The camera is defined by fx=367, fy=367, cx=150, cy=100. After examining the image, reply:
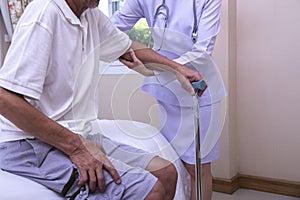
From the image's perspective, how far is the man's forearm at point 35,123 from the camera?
920 millimetres

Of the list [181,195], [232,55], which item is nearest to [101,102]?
[181,195]

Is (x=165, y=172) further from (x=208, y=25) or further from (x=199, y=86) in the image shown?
(x=208, y=25)

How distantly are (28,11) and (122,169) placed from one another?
50 centimetres

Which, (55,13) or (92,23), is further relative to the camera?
(92,23)

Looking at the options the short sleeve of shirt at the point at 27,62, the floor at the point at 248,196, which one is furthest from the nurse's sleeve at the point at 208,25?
the floor at the point at 248,196

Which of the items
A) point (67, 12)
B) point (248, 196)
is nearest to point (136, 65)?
point (67, 12)

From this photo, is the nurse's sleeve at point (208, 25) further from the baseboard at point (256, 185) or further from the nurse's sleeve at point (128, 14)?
the baseboard at point (256, 185)

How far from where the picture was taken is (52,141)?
3.25ft

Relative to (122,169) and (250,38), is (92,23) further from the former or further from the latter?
(250,38)

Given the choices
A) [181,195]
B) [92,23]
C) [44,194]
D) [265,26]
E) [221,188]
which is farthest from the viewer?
[221,188]

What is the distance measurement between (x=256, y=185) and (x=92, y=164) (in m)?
1.62

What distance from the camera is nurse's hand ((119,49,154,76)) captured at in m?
1.15

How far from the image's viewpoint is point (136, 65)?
1.19m

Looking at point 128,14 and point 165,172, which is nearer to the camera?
point 165,172
